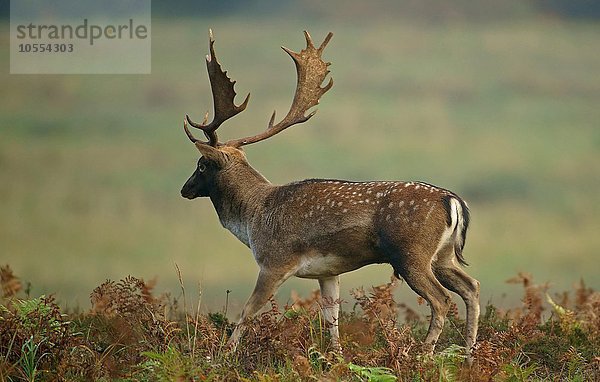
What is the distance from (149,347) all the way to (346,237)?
7.17 feet

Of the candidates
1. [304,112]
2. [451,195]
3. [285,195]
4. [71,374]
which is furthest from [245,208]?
[71,374]

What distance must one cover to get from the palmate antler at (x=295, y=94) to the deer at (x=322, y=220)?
0.4 inches

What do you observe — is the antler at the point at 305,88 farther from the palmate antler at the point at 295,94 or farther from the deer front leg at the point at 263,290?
the deer front leg at the point at 263,290

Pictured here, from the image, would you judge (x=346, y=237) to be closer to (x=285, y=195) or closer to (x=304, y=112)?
(x=285, y=195)

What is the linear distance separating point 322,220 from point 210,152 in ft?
6.19

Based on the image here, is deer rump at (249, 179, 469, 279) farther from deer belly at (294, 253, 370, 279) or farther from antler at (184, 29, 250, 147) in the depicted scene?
antler at (184, 29, 250, 147)

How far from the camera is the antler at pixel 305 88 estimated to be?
1267cm

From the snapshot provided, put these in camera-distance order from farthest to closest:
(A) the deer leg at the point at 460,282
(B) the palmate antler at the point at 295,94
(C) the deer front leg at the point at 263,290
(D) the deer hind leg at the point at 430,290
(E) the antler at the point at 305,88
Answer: (E) the antler at the point at 305,88 < (B) the palmate antler at the point at 295,94 < (C) the deer front leg at the point at 263,290 < (A) the deer leg at the point at 460,282 < (D) the deer hind leg at the point at 430,290

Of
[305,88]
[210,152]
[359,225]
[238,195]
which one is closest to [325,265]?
[359,225]

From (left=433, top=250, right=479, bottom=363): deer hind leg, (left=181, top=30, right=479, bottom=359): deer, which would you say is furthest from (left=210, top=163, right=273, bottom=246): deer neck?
(left=433, top=250, right=479, bottom=363): deer hind leg

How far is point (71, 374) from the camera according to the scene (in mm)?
9398

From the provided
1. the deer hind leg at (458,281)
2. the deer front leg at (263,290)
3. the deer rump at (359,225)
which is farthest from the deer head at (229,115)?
the deer hind leg at (458,281)

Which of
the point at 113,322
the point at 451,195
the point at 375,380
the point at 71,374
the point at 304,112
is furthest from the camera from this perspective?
the point at 304,112

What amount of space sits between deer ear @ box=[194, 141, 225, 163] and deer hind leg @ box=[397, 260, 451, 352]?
9.33 feet
